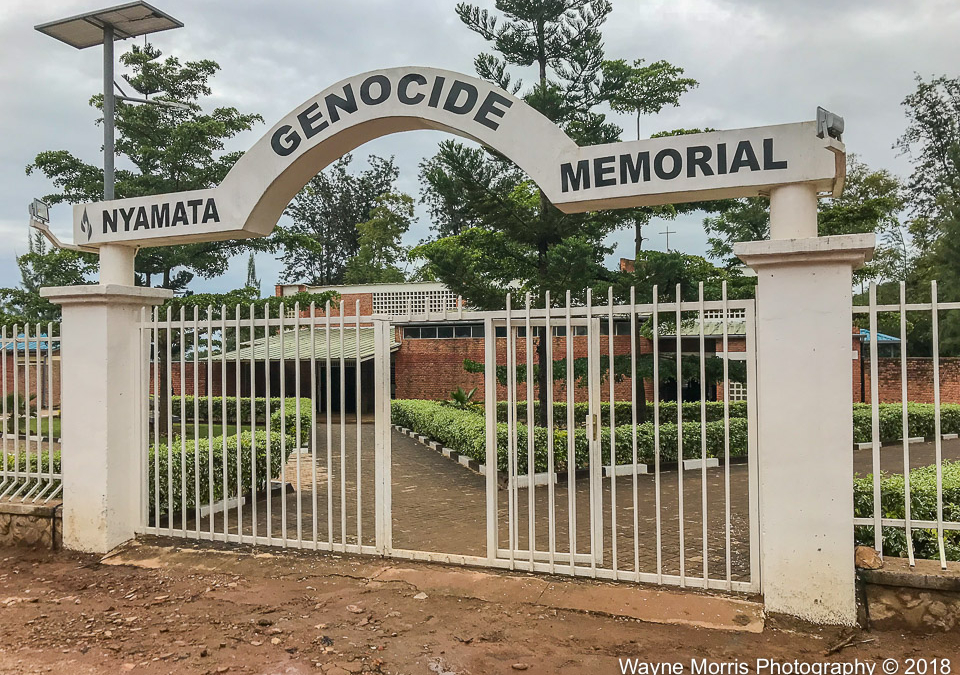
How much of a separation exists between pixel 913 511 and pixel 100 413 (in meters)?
6.12

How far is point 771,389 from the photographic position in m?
4.12

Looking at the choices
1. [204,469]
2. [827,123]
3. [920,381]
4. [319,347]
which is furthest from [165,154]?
[920,381]

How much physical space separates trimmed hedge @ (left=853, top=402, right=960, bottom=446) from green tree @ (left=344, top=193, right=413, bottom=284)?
24597 millimetres

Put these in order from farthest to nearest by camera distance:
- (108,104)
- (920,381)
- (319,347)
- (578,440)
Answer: (920,381), (319,347), (578,440), (108,104)

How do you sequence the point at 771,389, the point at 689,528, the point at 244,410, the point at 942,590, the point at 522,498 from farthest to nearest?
the point at 244,410 → the point at 522,498 → the point at 689,528 → the point at 771,389 → the point at 942,590

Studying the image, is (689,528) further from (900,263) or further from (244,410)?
(900,263)

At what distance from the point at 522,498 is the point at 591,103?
706 centimetres

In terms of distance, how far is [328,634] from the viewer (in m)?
4.08

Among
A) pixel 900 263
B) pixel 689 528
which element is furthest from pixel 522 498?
pixel 900 263

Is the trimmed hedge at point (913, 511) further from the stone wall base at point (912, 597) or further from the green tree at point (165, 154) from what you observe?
the green tree at point (165, 154)

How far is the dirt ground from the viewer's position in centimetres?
370

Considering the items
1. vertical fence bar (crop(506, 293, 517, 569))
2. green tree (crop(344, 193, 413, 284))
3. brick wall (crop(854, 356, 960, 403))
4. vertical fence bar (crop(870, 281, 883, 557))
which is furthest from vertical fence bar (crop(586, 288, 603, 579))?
green tree (crop(344, 193, 413, 284))

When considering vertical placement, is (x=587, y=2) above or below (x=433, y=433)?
above

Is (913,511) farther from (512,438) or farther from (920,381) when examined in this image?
(920,381)
